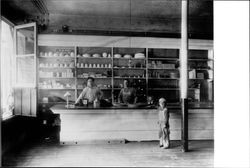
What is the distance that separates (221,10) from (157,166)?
3.07 meters

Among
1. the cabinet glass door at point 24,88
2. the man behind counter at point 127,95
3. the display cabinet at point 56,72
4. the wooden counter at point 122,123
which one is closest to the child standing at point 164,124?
the wooden counter at point 122,123

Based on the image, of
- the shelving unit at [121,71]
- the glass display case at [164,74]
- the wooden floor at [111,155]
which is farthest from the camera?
the glass display case at [164,74]

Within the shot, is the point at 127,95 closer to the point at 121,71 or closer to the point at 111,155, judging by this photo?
the point at 121,71

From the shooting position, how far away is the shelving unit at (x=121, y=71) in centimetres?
804

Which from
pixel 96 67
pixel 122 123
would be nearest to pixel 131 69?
pixel 96 67

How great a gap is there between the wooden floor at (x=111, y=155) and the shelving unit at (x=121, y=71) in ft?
9.34

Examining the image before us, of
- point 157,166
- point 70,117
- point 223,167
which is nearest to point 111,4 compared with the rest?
point 70,117

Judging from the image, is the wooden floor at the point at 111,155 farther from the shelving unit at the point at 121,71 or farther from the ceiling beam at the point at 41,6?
the ceiling beam at the point at 41,6

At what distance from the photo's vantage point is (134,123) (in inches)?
230

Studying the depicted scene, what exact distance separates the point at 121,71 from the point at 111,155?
4.27 metres

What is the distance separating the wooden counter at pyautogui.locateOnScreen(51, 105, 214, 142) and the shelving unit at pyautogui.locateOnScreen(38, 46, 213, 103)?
8.22 ft

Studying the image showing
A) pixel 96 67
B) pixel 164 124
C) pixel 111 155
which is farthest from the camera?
pixel 96 67

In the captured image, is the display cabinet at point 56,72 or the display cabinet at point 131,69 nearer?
the display cabinet at point 56,72

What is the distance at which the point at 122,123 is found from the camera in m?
5.79
